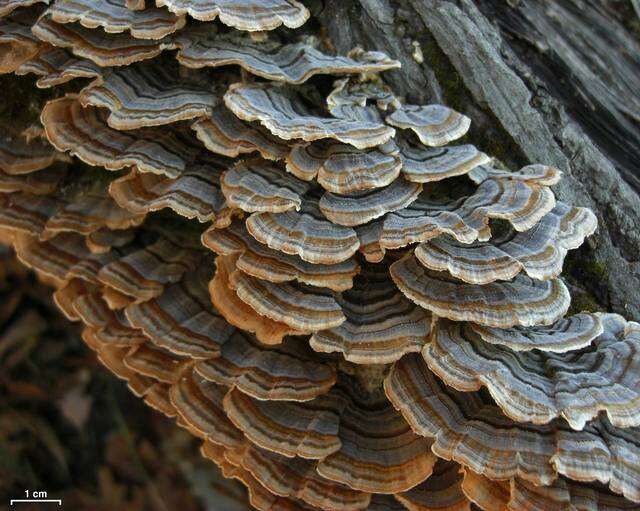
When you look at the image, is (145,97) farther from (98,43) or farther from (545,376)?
(545,376)

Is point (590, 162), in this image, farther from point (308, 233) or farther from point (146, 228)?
point (146, 228)

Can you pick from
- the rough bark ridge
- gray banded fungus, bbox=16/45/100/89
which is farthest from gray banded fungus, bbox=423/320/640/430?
gray banded fungus, bbox=16/45/100/89

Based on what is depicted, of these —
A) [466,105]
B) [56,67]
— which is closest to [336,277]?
[466,105]

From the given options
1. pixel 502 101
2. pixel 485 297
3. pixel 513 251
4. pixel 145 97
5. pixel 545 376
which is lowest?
pixel 145 97

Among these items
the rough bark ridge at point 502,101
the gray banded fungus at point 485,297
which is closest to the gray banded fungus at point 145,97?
the rough bark ridge at point 502,101

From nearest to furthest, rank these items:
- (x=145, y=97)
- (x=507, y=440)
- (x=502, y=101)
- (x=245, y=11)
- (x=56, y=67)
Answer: (x=507, y=440) → (x=245, y=11) → (x=145, y=97) → (x=56, y=67) → (x=502, y=101)

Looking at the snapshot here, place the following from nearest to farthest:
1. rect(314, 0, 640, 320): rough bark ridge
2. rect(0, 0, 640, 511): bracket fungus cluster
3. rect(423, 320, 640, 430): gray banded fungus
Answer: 1. rect(423, 320, 640, 430): gray banded fungus
2. rect(0, 0, 640, 511): bracket fungus cluster
3. rect(314, 0, 640, 320): rough bark ridge

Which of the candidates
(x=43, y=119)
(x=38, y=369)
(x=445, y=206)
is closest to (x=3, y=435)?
(x=38, y=369)

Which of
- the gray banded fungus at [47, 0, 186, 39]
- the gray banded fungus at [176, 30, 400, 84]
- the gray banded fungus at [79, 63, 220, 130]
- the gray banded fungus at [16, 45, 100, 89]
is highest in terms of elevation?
the gray banded fungus at [176, 30, 400, 84]

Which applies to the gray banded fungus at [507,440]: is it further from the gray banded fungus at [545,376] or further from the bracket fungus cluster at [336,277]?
the gray banded fungus at [545,376]

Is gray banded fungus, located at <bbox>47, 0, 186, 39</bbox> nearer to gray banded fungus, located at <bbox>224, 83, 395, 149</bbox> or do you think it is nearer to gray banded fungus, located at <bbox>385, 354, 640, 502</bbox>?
gray banded fungus, located at <bbox>224, 83, 395, 149</bbox>

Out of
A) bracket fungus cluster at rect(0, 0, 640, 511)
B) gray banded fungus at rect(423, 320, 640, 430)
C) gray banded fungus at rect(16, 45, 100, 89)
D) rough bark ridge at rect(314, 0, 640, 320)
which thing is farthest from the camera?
rough bark ridge at rect(314, 0, 640, 320)
